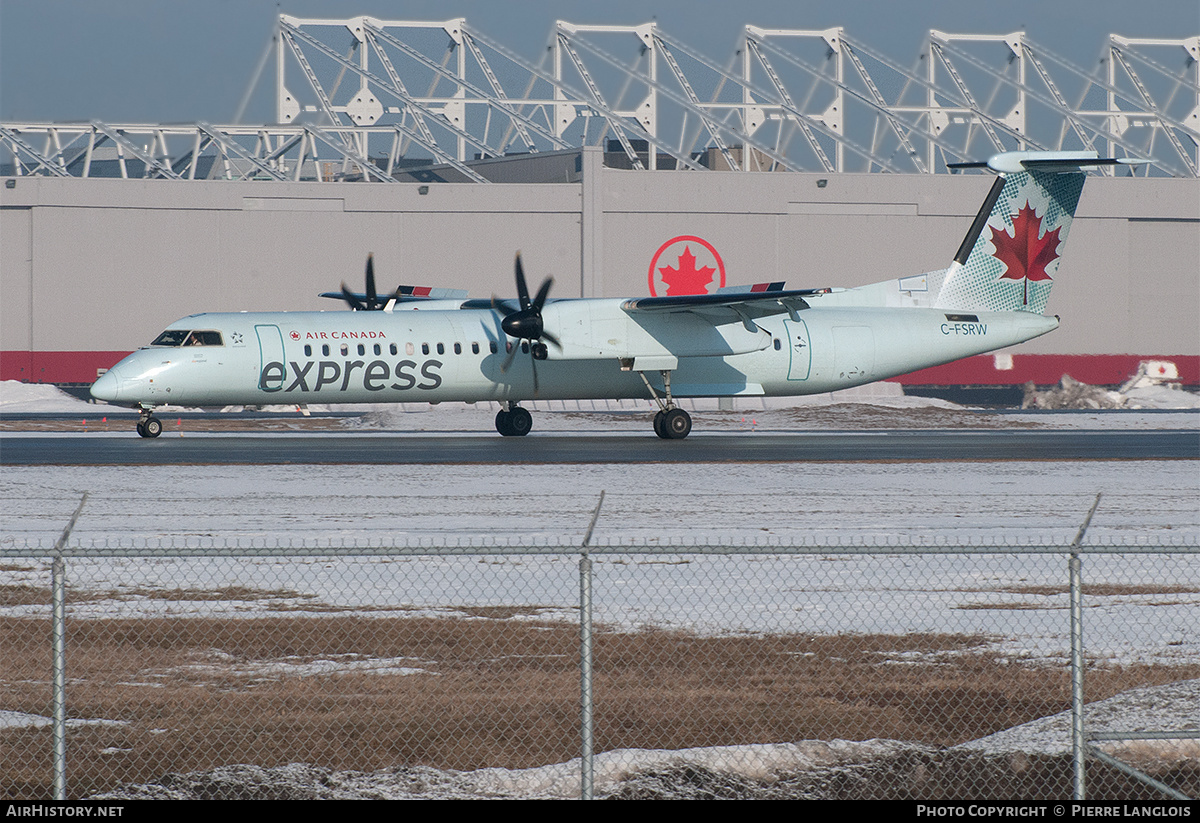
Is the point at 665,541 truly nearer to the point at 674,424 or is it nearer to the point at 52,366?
the point at 674,424

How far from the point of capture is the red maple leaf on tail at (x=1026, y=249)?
37875mm

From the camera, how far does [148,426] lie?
33.4m

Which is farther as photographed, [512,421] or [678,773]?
[512,421]

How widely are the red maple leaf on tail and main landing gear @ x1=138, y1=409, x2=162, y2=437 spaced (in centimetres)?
2463

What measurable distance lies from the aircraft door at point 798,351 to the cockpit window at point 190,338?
15.6 m

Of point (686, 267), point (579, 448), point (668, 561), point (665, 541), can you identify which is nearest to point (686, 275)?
point (686, 267)

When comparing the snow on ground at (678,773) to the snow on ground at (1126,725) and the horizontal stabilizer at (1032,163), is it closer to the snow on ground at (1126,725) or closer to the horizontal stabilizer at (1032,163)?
the snow on ground at (1126,725)

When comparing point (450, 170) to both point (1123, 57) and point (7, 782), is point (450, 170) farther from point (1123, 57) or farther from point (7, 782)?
point (7, 782)

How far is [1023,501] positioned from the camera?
2244cm

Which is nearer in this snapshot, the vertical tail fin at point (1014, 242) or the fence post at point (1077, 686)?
the fence post at point (1077, 686)

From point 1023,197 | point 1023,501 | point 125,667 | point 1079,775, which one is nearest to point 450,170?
point 1023,197

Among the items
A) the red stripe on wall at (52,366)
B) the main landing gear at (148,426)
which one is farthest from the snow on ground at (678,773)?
the red stripe on wall at (52,366)

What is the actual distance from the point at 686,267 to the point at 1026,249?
2760 centimetres

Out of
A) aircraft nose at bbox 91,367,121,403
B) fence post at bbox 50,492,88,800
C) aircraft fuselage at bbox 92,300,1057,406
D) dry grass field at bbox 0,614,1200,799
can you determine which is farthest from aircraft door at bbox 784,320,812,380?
fence post at bbox 50,492,88,800
